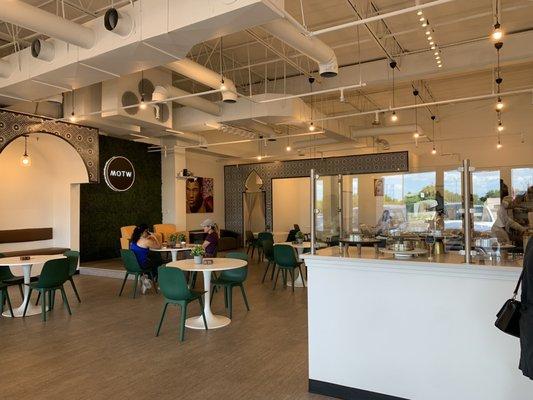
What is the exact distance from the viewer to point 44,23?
4578 millimetres

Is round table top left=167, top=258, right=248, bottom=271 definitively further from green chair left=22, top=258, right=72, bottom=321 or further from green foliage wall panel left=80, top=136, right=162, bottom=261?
green foliage wall panel left=80, top=136, right=162, bottom=261

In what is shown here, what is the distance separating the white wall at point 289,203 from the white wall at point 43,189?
285 inches

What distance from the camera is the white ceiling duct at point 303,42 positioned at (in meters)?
4.92

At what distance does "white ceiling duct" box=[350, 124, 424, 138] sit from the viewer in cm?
1131

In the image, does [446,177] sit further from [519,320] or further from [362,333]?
[519,320]

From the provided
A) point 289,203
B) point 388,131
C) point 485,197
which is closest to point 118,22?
point 485,197

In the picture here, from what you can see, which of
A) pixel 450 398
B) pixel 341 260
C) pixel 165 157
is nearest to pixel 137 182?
pixel 165 157

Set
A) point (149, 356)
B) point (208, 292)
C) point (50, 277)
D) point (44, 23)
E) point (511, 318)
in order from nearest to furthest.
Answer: point (511, 318)
point (149, 356)
point (44, 23)
point (208, 292)
point (50, 277)

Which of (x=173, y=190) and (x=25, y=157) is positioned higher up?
(x=25, y=157)

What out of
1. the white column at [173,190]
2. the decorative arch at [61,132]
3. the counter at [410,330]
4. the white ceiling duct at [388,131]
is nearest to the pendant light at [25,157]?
the decorative arch at [61,132]

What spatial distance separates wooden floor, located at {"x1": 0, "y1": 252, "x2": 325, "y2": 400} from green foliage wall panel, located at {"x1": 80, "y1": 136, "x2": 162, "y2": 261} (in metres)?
4.81

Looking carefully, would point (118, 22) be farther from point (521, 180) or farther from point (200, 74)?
point (521, 180)

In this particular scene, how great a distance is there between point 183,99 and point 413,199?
15.5ft

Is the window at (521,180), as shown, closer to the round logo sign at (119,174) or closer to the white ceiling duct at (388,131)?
the white ceiling duct at (388,131)
